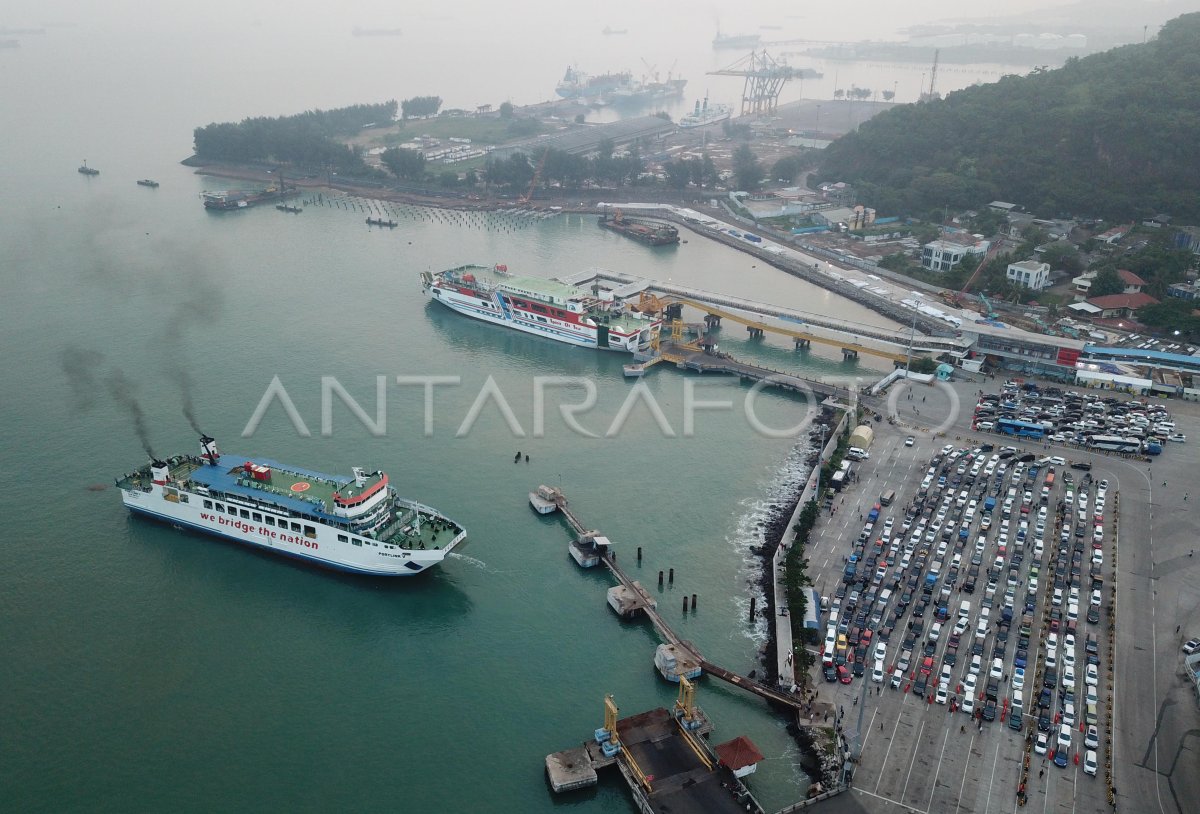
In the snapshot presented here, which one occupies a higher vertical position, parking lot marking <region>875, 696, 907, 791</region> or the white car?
the white car

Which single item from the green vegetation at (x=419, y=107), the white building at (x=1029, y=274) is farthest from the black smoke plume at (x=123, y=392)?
the green vegetation at (x=419, y=107)

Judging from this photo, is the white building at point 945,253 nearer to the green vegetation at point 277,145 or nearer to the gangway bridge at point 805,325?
the gangway bridge at point 805,325

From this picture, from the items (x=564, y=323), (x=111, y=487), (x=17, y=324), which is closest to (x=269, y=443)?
(x=111, y=487)

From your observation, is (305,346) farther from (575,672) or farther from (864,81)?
(864,81)

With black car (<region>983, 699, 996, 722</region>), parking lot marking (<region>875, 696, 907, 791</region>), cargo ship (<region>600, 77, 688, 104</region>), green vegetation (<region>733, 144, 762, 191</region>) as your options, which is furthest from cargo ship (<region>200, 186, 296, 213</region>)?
cargo ship (<region>600, 77, 688, 104</region>)

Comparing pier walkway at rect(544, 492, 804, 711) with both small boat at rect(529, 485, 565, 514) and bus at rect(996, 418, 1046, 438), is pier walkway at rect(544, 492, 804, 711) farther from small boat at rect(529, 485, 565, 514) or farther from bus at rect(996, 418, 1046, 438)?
bus at rect(996, 418, 1046, 438)

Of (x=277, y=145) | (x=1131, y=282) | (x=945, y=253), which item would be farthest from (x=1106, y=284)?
(x=277, y=145)
